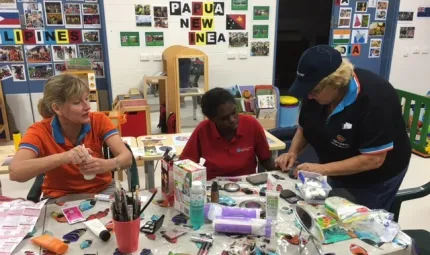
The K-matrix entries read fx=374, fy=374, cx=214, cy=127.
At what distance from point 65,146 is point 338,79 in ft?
4.34

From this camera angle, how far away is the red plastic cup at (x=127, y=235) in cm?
123

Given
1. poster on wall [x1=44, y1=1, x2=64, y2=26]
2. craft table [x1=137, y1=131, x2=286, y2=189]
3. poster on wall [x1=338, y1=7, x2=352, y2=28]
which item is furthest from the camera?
poster on wall [x1=338, y1=7, x2=352, y2=28]

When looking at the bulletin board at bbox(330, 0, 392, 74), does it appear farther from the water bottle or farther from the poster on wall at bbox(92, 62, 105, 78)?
the water bottle

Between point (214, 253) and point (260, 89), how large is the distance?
3.72m

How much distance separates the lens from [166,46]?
14.8 ft

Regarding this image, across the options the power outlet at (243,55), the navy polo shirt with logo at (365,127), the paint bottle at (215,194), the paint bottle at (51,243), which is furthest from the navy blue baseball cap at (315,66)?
the power outlet at (243,55)

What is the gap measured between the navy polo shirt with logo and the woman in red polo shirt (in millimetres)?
353

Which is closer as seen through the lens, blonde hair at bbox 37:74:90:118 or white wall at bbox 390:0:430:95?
blonde hair at bbox 37:74:90:118

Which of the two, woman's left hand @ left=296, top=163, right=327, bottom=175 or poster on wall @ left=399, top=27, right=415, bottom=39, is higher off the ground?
poster on wall @ left=399, top=27, right=415, bottom=39

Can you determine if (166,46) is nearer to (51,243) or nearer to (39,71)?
(39,71)

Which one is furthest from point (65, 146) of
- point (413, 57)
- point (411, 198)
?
point (413, 57)

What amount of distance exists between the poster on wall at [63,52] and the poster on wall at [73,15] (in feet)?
0.82

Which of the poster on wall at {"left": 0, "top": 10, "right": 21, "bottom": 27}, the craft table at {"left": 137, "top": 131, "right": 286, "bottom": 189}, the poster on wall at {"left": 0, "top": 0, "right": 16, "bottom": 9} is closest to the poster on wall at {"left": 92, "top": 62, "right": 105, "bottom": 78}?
the poster on wall at {"left": 0, "top": 10, "right": 21, "bottom": 27}

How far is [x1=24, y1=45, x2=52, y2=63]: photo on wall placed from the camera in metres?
4.30
